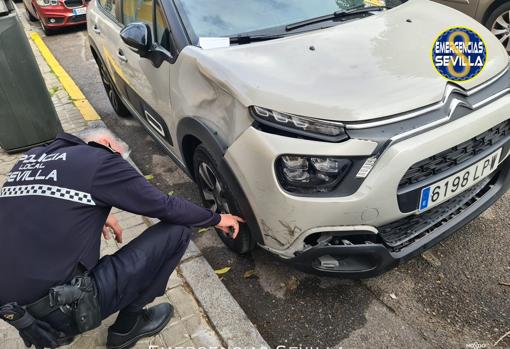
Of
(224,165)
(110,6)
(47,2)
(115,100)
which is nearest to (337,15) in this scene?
(224,165)

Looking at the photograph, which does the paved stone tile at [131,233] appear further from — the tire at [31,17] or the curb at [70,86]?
the tire at [31,17]

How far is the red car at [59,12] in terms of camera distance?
822 centimetres

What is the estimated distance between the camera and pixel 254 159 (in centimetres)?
195

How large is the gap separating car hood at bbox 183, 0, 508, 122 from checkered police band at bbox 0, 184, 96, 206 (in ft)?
2.71

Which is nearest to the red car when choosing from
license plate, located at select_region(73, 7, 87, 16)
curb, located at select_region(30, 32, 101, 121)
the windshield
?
license plate, located at select_region(73, 7, 87, 16)

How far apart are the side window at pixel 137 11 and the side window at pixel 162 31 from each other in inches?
6.3

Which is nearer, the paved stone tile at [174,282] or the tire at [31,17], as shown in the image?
the paved stone tile at [174,282]

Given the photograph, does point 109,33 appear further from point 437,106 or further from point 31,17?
point 31,17

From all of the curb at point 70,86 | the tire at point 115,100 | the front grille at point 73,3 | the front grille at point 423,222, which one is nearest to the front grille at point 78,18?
the front grille at point 73,3

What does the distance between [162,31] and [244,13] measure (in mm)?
549

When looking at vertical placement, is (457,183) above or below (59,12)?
above

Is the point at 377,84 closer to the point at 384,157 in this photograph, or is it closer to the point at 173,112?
the point at 384,157

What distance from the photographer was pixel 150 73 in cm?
296

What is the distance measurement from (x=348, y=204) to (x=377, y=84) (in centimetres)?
59
